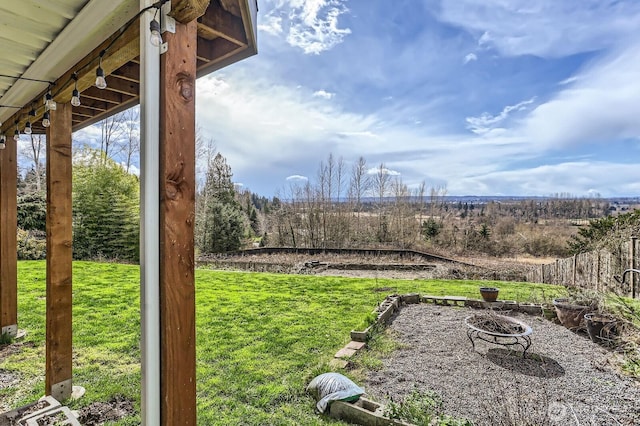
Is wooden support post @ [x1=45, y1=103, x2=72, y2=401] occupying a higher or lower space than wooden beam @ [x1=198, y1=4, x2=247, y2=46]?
lower

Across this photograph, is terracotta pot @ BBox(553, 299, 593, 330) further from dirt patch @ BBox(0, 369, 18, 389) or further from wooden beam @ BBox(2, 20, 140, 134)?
dirt patch @ BBox(0, 369, 18, 389)

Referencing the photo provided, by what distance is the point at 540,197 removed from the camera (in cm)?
1677

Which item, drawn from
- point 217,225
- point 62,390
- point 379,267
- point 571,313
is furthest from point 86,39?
point 217,225

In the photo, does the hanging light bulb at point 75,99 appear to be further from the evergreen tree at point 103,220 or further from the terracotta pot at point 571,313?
the evergreen tree at point 103,220

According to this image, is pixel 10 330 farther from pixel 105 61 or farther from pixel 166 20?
pixel 166 20

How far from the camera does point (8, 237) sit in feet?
10.7

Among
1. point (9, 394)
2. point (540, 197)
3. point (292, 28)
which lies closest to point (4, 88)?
point (9, 394)

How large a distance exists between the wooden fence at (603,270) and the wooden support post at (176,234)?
18.1 feet

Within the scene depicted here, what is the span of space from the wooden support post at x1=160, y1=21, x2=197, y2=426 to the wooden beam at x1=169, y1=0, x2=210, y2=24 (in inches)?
1.6

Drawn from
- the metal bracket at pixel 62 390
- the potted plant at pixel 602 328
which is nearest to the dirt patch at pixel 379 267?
the potted plant at pixel 602 328

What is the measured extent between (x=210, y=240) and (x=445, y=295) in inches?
401

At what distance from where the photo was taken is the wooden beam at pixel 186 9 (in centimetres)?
108

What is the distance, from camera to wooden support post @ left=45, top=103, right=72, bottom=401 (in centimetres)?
211

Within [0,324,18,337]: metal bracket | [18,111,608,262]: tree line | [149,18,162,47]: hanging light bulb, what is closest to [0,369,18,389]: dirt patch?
[0,324,18,337]: metal bracket
